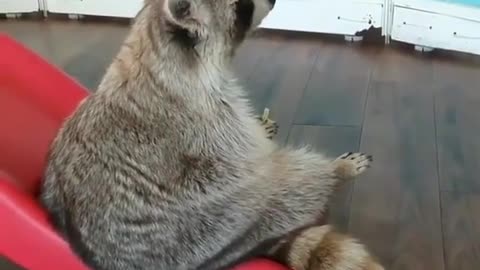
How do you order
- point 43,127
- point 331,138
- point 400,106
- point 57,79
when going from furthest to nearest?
point 400,106 → point 331,138 → point 57,79 → point 43,127

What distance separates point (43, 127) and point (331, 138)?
3.37ft

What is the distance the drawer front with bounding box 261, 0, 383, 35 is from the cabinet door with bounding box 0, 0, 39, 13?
1.08 m

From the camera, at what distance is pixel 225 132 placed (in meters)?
1.53

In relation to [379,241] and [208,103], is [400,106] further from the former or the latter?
[208,103]

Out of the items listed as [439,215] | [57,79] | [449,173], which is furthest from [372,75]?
[57,79]

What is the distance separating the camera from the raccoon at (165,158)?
146 cm

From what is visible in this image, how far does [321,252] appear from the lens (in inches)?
62.8

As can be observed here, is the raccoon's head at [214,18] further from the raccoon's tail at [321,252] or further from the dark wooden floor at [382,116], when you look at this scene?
the dark wooden floor at [382,116]

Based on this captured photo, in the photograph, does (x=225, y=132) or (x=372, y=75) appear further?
(x=372, y=75)

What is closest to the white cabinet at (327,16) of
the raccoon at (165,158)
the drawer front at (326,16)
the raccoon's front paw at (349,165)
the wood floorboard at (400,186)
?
the drawer front at (326,16)

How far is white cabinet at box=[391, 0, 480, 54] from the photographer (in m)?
3.21

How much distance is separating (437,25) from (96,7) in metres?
1.50

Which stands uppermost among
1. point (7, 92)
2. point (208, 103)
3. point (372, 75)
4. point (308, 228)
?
point (208, 103)

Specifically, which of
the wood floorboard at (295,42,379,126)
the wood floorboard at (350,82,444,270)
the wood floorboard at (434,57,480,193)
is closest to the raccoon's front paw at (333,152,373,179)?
the wood floorboard at (350,82,444,270)
